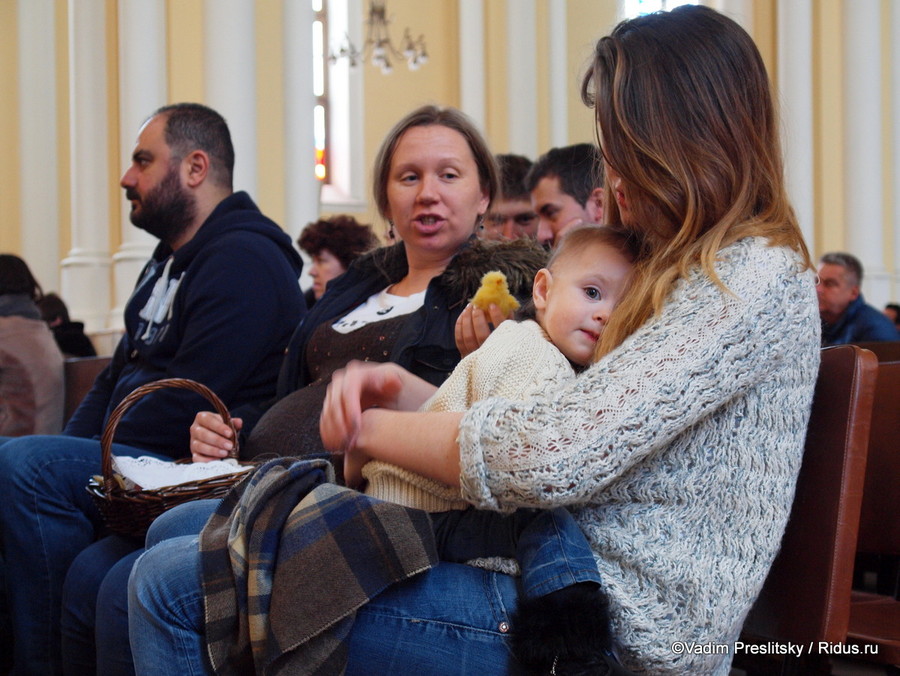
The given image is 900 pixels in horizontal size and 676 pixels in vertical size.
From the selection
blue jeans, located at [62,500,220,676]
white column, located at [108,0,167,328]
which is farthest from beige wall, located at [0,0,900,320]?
blue jeans, located at [62,500,220,676]

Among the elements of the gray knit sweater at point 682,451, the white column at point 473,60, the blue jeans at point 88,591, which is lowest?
the blue jeans at point 88,591

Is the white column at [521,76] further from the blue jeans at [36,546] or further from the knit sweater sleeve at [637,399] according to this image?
the knit sweater sleeve at [637,399]

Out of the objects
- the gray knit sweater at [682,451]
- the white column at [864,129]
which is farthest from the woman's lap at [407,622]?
the white column at [864,129]

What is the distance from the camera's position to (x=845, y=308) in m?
6.68

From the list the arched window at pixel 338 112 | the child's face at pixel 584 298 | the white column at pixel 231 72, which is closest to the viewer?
the child's face at pixel 584 298

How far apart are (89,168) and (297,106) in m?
1.86

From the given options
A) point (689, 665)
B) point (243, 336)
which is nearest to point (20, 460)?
point (243, 336)

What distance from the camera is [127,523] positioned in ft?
7.35

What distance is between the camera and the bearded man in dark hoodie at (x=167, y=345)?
2.56 m

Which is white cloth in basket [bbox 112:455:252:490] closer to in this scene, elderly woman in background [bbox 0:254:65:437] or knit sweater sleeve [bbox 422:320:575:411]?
knit sweater sleeve [bbox 422:320:575:411]

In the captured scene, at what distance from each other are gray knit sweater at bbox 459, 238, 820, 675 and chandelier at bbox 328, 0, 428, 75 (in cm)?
942

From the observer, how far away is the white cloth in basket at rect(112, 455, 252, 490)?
2.26 metres

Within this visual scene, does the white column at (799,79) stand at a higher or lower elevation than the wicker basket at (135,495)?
higher

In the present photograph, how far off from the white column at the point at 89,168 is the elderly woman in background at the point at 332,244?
2436 millimetres
